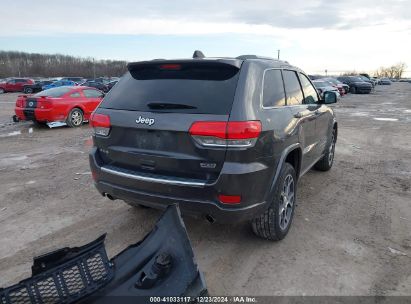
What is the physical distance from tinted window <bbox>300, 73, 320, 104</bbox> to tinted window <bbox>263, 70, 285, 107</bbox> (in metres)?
0.90

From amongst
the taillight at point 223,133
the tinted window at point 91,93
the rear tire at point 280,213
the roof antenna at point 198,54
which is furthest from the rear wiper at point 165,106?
the tinted window at point 91,93

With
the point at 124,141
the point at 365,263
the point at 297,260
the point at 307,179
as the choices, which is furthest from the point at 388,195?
the point at 124,141

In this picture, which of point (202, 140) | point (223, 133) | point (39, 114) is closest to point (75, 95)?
point (39, 114)

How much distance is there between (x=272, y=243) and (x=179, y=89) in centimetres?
186

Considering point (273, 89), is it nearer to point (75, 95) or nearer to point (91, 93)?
point (75, 95)

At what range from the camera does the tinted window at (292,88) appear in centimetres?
411

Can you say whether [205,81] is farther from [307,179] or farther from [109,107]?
[307,179]

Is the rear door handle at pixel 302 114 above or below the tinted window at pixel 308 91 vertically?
below

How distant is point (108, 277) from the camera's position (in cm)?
251

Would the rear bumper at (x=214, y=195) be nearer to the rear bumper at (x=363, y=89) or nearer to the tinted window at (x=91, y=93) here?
the tinted window at (x=91, y=93)

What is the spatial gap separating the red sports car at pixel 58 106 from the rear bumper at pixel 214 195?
9240 mm

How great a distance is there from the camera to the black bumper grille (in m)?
2.20

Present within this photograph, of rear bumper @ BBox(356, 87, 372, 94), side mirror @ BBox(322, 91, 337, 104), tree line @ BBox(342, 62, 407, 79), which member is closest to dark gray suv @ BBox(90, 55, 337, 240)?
side mirror @ BBox(322, 91, 337, 104)

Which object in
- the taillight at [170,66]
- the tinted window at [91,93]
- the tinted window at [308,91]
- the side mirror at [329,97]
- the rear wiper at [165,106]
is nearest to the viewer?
the rear wiper at [165,106]
